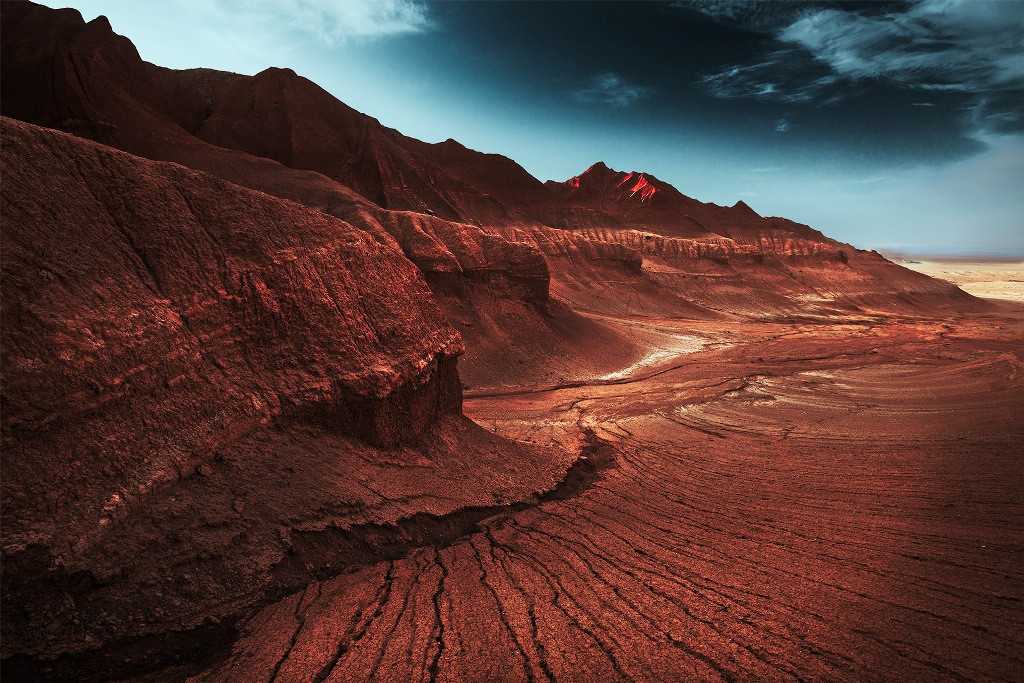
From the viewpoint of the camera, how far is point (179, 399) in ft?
13.1

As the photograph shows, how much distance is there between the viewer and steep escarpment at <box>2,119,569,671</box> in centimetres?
308

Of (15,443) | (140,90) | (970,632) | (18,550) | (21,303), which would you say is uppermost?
(140,90)

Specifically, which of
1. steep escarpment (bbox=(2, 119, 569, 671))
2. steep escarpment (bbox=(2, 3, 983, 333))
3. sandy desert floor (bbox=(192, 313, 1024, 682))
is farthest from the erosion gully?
steep escarpment (bbox=(2, 3, 983, 333))

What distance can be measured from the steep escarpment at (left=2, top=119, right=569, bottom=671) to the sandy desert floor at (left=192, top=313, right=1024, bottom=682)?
2.16ft

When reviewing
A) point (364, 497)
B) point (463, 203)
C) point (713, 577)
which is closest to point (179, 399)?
point (364, 497)

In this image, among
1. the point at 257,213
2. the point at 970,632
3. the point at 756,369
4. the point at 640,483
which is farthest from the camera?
the point at 756,369

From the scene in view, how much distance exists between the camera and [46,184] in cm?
384

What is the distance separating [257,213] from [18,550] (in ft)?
11.7

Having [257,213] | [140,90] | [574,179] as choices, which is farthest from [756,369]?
[574,179]

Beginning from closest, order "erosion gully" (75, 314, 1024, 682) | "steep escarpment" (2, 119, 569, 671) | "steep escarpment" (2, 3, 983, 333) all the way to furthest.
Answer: "steep escarpment" (2, 119, 569, 671)
"erosion gully" (75, 314, 1024, 682)
"steep escarpment" (2, 3, 983, 333)

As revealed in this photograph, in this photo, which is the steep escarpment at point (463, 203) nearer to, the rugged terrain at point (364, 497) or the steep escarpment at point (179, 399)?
the steep escarpment at point (179, 399)

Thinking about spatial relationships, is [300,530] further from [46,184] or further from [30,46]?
[30,46]

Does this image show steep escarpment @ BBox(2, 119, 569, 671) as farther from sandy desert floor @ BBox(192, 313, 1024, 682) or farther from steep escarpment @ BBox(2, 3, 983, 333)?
steep escarpment @ BBox(2, 3, 983, 333)

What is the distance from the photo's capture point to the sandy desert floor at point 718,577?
10.7 ft
